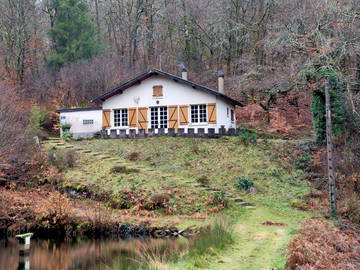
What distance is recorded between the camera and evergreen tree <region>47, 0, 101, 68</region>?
32438 millimetres

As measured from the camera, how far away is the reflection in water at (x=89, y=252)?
9445 millimetres

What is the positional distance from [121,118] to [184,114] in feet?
13.9

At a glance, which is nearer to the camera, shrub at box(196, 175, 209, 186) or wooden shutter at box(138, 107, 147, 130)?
shrub at box(196, 175, 209, 186)

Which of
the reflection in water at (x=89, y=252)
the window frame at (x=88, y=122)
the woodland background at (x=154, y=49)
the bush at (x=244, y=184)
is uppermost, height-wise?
the woodland background at (x=154, y=49)

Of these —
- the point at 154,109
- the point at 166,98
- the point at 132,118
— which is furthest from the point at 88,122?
the point at 166,98

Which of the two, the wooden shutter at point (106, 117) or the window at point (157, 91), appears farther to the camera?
Result: the wooden shutter at point (106, 117)

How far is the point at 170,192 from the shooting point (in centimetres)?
1486

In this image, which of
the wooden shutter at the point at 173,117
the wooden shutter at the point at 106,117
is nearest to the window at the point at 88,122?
the wooden shutter at the point at 106,117

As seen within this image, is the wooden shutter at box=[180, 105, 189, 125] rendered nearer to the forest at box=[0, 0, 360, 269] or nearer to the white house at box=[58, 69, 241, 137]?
the white house at box=[58, 69, 241, 137]

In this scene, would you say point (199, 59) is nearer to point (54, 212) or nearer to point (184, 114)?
point (184, 114)

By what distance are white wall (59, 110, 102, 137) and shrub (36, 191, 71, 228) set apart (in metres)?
12.9

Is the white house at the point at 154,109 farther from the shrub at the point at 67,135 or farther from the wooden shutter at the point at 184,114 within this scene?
the shrub at the point at 67,135

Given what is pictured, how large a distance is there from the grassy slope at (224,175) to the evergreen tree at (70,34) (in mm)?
12823

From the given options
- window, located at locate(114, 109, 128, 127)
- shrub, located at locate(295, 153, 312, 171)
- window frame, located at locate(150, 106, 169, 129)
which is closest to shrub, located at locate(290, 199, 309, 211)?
shrub, located at locate(295, 153, 312, 171)
